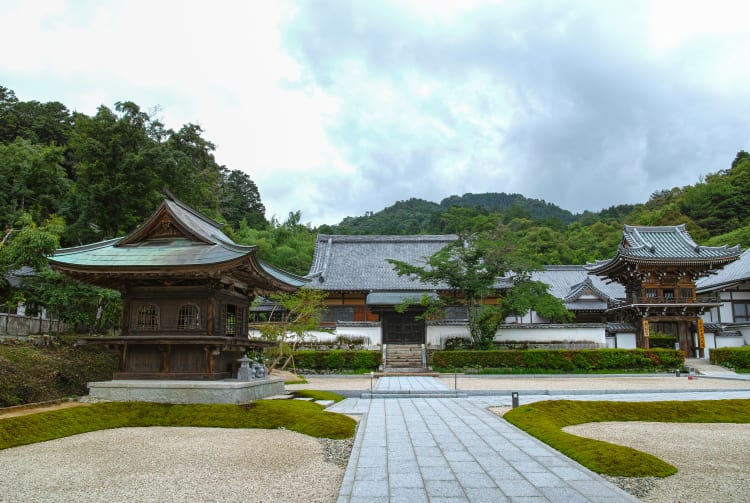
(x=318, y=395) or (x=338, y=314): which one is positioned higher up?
(x=338, y=314)

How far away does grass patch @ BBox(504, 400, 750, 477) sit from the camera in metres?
7.23

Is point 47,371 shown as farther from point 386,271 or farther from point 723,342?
point 723,342

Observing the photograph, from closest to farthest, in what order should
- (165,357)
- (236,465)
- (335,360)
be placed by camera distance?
(236,465) → (165,357) → (335,360)

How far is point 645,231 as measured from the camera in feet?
113

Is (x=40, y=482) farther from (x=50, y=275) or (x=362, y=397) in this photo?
(x=50, y=275)

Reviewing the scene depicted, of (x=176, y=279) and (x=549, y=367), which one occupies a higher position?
(x=176, y=279)

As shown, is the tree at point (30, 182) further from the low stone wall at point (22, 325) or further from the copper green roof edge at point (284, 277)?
the copper green roof edge at point (284, 277)

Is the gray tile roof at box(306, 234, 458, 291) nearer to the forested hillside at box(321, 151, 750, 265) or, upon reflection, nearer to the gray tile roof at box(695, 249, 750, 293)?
the forested hillside at box(321, 151, 750, 265)

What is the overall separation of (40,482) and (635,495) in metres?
6.94

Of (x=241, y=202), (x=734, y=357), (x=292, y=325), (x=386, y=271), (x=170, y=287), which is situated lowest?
(x=734, y=357)

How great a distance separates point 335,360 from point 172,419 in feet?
51.8

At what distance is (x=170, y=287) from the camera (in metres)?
13.4

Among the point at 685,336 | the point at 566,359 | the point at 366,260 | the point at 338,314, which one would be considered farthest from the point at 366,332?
the point at 685,336

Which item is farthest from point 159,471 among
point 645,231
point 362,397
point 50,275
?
point 645,231
